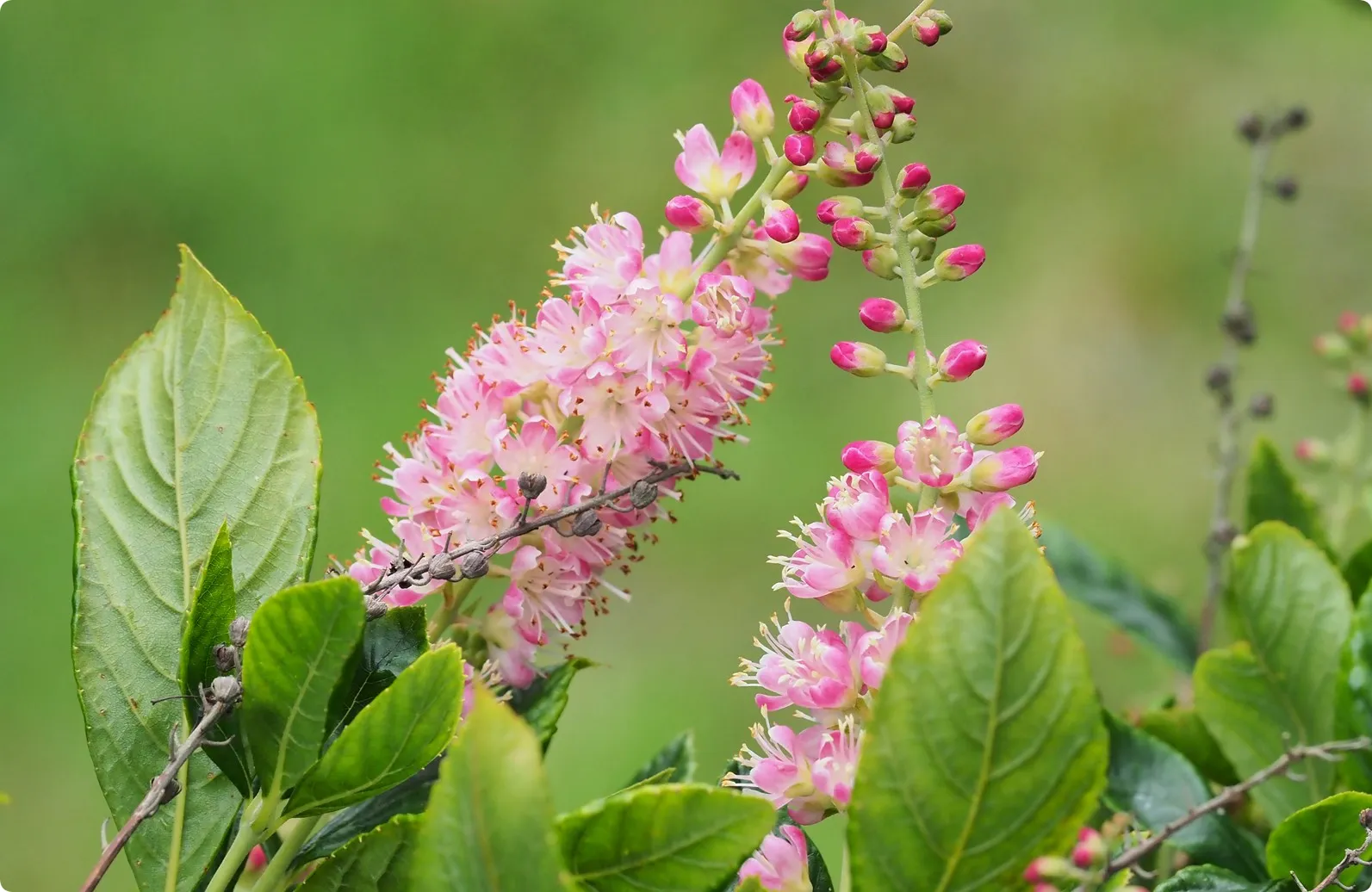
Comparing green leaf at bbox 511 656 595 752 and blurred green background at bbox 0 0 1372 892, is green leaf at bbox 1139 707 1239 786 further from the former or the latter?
blurred green background at bbox 0 0 1372 892

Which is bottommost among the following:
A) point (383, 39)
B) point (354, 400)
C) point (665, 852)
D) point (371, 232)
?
point (665, 852)

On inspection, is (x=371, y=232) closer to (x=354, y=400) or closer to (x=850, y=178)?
(x=354, y=400)

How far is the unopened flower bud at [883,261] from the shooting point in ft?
1.67

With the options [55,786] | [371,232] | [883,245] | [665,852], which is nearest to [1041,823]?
[665,852]

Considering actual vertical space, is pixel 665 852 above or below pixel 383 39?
below

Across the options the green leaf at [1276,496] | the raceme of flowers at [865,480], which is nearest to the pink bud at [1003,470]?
the raceme of flowers at [865,480]

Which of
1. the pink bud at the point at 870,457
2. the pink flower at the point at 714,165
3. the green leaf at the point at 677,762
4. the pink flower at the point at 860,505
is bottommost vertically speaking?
the green leaf at the point at 677,762

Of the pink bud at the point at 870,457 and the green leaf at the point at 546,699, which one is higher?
the pink bud at the point at 870,457

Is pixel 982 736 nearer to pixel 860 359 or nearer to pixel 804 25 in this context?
pixel 860 359

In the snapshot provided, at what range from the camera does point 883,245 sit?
0.52 metres

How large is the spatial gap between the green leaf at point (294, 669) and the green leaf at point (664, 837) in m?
0.10

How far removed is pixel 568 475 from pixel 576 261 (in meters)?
0.09

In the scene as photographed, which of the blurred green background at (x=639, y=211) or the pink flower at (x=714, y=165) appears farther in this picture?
the blurred green background at (x=639, y=211)

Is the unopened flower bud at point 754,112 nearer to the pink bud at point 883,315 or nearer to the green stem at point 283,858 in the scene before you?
the pink bud at point 883,315
